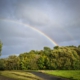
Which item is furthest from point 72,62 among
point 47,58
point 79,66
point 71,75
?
point 71,75

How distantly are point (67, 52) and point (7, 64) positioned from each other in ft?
31.8

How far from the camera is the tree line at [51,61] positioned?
26361mm

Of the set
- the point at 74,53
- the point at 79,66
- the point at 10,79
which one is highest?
the point at 74,53

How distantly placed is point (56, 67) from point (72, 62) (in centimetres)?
240

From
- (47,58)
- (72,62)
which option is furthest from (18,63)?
(72,62)

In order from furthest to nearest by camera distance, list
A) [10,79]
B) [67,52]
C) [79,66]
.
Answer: [67,52], [79,66], [10,79]

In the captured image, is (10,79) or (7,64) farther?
(7,64)

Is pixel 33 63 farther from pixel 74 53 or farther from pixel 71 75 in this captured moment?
pixel 71 75

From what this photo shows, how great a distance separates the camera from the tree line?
86.5ft

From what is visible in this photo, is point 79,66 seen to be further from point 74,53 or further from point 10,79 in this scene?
point 10,79

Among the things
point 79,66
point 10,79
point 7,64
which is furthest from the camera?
point 7,64

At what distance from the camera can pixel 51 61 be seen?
27734mm

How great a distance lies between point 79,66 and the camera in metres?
25.4

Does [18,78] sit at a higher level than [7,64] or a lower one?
lower
